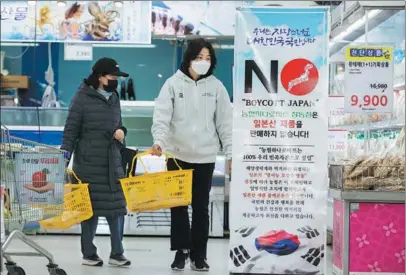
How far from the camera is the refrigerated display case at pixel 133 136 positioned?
8344 millimetres

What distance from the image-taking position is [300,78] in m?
4.32

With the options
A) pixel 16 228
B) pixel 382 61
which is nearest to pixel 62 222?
pixel 16 228

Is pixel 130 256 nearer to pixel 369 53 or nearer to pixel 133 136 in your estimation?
pixel 133 136

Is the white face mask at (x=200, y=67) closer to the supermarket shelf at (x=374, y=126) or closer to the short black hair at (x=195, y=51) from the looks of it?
the short black hair at (x=195, y=51)

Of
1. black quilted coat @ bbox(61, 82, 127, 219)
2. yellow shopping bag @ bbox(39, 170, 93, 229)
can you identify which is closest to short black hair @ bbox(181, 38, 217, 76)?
black quilted coat @ bbox(61, 82, 127, 219)

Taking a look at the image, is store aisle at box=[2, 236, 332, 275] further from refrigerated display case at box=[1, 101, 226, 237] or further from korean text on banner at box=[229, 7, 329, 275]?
korean text on banner at box=[229, 7, 329, 275]

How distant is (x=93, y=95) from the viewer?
620cm

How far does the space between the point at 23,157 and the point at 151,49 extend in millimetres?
4886

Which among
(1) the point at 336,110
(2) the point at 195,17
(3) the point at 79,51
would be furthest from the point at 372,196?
(3) the point at 79,51

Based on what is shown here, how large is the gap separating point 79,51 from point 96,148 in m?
3.23

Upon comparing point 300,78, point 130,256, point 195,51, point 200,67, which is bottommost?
point 130,256

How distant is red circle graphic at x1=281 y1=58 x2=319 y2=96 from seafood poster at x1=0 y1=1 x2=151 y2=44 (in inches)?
180

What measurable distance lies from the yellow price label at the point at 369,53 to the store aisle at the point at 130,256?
1625 millimetres

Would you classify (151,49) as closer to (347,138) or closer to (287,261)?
(347,138)
